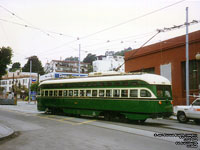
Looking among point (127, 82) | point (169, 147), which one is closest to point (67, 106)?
point (127, 82)

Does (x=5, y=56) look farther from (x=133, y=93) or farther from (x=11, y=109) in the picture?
(x=133, y=93)

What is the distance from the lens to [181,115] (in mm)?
16328

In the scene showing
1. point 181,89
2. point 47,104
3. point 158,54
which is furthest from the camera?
point 158,54

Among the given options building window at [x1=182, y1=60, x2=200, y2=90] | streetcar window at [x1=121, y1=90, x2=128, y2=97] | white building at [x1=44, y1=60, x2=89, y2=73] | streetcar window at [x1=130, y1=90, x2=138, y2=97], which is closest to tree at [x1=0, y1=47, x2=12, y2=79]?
streetcar window at [x1=121, y1=90, x2=128, y2=97]

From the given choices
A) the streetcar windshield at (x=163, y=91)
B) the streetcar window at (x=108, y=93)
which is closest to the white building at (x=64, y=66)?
the streetcar window at (x=108, y=93)

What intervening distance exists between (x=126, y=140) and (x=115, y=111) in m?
6.24

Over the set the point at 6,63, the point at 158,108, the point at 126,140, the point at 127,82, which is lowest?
the point at 126,140

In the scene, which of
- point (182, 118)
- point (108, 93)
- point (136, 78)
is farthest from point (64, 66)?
point (136, 78)

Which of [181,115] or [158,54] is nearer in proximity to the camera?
[181,115]

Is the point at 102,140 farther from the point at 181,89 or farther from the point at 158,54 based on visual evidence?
the point at 158,54

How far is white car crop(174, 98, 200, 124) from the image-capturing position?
1505cm

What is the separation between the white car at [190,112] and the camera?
593 inches

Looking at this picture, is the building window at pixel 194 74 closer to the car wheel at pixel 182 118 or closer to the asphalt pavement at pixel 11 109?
the asphalt pavement at pixel 11 109

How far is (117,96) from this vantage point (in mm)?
15492
